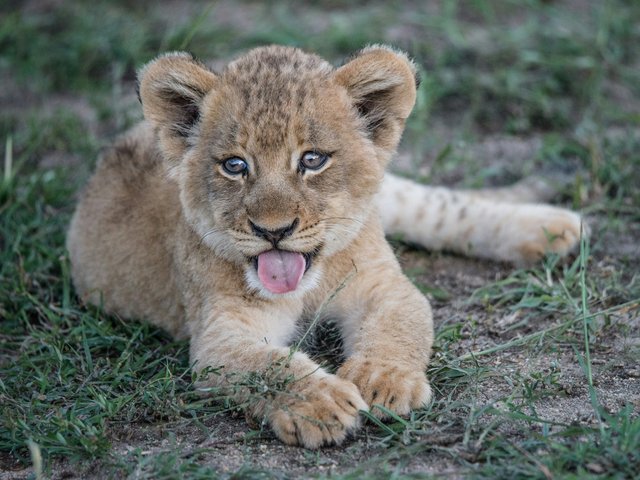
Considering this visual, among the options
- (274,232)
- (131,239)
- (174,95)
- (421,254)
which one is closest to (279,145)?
(274,232)

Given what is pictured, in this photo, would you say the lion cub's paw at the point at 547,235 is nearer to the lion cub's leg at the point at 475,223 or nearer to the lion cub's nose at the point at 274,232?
the lion cub's leg at the point at 475,223

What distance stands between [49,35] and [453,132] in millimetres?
3367

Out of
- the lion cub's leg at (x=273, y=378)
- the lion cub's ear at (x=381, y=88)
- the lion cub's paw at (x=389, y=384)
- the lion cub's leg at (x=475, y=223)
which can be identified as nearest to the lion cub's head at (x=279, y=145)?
the lion cub's ear at (x=381, y=88)

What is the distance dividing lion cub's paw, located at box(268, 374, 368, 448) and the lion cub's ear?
120 centimetres

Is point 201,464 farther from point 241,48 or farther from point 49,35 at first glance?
point 49,35

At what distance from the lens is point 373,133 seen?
4230 millimetres

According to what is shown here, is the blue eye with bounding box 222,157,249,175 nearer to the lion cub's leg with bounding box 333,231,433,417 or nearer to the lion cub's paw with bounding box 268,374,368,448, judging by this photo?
the lion cub's leg with bounding box 333,231,433,417

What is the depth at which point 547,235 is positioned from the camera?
5129 mm

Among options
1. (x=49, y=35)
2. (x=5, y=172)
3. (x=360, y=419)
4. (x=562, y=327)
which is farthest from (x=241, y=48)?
(x=360, y=419)

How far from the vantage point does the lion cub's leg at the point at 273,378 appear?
3404 mm

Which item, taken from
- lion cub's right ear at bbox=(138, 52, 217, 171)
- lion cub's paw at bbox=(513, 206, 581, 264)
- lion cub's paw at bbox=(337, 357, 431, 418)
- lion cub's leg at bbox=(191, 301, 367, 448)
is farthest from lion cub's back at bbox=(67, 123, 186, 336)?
lion cub's paw at bbox=(513, 206, 581, 264)

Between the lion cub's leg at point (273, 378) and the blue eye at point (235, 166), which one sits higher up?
the blue eye at point (235, 166)

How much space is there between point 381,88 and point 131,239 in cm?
148

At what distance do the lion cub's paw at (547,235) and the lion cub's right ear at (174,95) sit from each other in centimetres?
191
